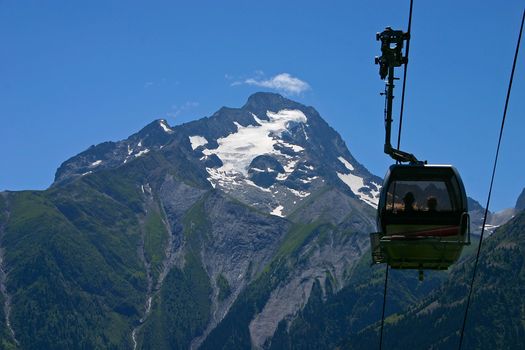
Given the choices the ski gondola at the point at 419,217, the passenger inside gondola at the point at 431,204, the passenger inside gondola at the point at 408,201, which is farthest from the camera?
the passenger inside gondola at the point at 408,201

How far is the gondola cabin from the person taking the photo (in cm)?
2848

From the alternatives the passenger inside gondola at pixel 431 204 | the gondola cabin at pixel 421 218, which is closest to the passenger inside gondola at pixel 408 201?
the gondola cabin at pixel 421 218

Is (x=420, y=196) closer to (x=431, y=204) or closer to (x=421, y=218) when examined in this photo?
(x=431, y=204)

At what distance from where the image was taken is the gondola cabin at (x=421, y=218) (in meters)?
28.5

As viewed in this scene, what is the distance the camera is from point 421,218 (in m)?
29.1

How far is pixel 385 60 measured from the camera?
26.9m

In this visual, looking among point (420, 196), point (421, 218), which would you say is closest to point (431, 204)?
point (420, 196)

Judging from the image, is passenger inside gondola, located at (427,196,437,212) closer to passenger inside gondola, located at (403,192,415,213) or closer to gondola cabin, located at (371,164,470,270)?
gondola cabin, located at (371,164,470,270)

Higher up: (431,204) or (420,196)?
(420,196)

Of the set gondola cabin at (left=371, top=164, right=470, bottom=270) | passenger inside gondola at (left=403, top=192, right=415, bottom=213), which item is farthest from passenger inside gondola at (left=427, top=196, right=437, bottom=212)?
passenger inside gondola at (left=403, top=192, right=415, bottom=213)

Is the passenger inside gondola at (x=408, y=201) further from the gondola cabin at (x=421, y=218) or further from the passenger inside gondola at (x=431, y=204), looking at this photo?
the passenger inside gondola at (x=431, y=204)

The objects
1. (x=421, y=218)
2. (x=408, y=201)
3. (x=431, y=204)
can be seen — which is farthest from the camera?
(x=408, y=201)

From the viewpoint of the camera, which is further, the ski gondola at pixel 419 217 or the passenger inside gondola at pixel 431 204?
the passenger inside gondola at pixel 431 204

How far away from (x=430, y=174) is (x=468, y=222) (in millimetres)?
2242
